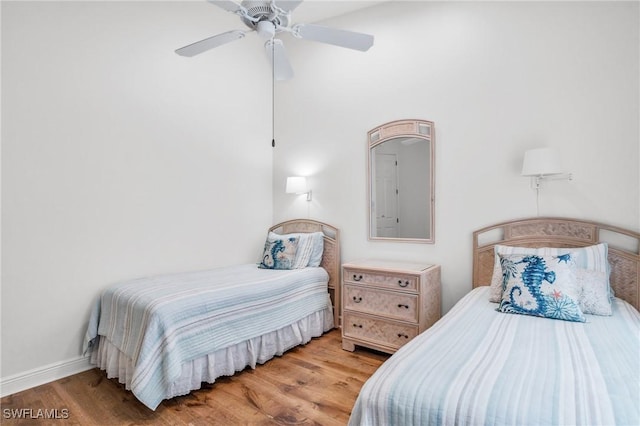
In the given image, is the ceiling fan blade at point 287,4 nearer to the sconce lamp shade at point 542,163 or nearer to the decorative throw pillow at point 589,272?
the sconce lamp shade at point 542,163

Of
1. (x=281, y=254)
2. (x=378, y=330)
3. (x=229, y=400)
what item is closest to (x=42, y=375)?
(x=229, y=400)

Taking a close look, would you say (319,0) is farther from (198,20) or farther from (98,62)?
(98,62)

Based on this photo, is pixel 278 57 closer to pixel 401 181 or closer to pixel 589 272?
pixel 401 181

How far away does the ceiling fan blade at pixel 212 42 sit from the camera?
194 centimetres

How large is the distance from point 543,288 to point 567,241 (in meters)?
A: 0.67

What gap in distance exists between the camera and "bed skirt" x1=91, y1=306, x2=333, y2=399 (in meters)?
2.22

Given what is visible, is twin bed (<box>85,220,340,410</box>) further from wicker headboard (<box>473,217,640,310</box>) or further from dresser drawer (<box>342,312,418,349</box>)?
wicker headboard (<box>473,217,640,310</box>)

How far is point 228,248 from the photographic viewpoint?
3680 millimetres

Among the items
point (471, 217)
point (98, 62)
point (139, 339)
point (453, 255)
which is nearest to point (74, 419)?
point (139, 339)

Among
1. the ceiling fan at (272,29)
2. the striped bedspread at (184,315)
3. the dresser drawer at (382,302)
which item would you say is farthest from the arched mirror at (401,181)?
the ceiling fan at (272,29)

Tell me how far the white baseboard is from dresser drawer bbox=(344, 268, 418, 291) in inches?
84.7

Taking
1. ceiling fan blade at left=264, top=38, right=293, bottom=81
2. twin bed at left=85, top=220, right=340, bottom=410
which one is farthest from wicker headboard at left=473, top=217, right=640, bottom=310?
ceiling fan blade at left=264, top=38, right=293, bottom=81

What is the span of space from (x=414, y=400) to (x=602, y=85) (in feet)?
8.11

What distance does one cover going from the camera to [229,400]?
85.4 inches
